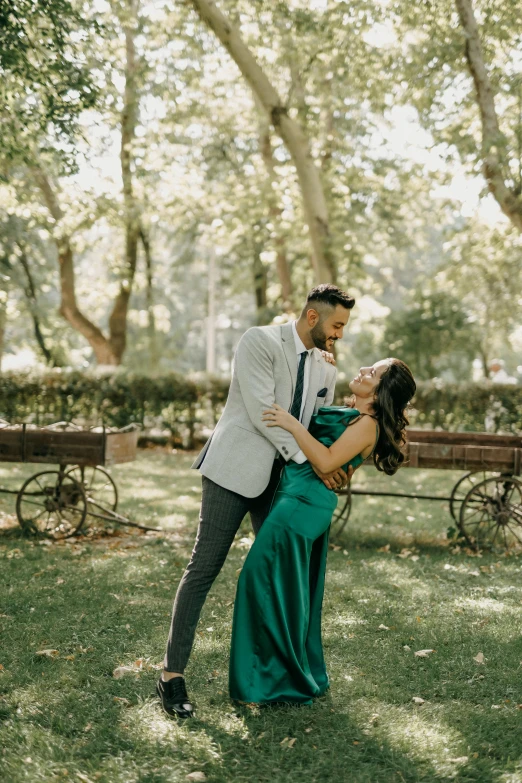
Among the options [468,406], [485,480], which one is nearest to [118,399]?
[468,406]

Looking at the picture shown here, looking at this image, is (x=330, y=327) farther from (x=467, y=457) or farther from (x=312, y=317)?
(x=467, y=457)

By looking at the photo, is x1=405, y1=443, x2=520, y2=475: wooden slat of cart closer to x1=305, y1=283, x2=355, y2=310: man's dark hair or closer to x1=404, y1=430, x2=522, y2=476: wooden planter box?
x1=404, y1=430, x2=522, y2=476: wooden planter box

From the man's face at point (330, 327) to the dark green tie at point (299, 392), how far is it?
0.10 m

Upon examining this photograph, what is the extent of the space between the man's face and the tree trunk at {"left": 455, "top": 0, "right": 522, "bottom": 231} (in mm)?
8963

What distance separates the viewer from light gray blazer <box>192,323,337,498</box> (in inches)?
161

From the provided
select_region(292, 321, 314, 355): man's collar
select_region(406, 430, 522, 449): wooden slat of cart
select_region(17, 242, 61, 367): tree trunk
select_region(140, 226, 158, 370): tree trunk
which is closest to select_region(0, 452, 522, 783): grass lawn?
select_region(406, 430, 522, 449): wooden slat of cart

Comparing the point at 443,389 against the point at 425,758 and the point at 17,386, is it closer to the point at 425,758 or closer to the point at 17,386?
the point at 17,386

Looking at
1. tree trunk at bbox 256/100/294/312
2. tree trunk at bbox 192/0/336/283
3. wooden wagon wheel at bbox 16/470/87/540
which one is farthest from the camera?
tree trunk at bbox 256/100/294/312

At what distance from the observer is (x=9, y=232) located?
22.5 meters

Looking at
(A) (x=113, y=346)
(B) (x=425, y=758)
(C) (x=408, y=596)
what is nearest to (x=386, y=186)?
(A) (x=113, y=346)

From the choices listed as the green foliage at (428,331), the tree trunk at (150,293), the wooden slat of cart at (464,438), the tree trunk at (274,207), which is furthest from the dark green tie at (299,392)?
the green foliage at (428,331)

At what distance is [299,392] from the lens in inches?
170

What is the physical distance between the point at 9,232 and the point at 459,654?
2012 centimetres

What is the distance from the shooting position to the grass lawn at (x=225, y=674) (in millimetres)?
3693
